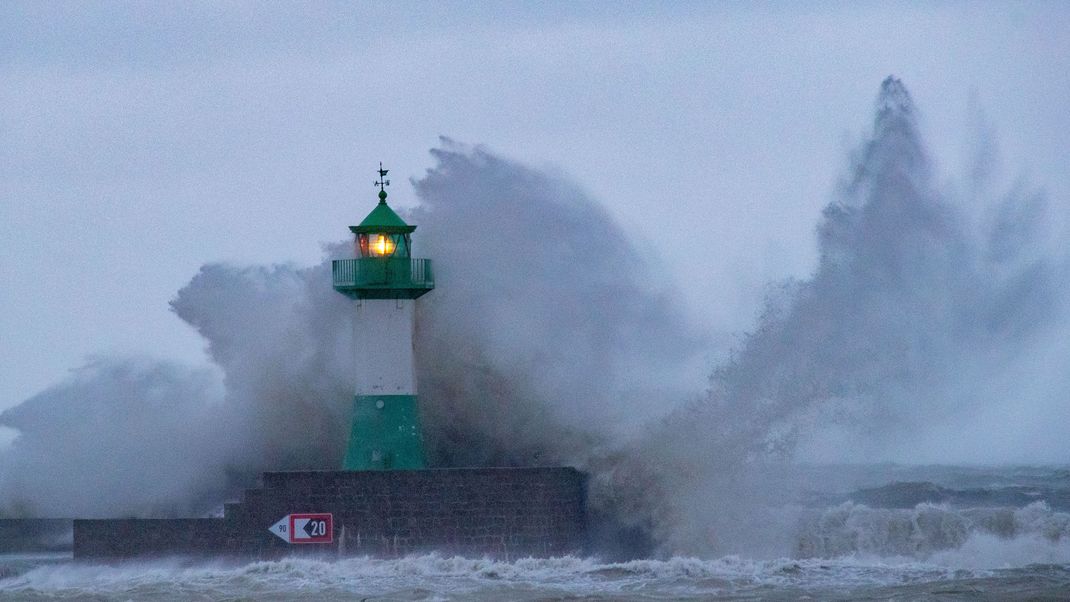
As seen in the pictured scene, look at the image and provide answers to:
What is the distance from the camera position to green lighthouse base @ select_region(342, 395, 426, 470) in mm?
23531

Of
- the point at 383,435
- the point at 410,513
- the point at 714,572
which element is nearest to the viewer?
the point at 714,572

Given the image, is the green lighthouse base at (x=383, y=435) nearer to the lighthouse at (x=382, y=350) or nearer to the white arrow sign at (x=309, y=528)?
the lighthouse at (x=382, y=350)

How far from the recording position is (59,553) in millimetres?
24594

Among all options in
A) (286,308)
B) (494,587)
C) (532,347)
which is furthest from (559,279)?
(494,587)

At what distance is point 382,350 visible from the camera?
77.5 ft

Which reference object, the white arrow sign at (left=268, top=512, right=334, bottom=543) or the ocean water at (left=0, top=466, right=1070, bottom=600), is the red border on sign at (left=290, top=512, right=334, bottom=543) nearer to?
the white arrow sign at (left=268, top=512, right=334, bottom=543)

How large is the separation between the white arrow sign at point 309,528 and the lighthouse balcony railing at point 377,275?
252cm

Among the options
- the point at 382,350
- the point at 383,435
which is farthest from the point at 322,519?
the point at 382,350

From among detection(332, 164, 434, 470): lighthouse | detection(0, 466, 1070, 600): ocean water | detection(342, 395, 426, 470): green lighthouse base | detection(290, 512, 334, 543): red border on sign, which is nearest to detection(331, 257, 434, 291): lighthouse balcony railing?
detection(332, 164, 434, 470): lighthouse

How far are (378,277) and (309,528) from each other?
2.79 m

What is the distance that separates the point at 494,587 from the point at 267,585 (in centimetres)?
225

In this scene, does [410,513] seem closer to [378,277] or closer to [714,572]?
[378,277]

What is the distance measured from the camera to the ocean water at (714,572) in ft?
68.7

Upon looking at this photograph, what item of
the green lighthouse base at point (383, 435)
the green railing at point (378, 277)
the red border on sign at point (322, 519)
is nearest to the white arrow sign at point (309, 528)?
the red border on sign at point (322, 519)
